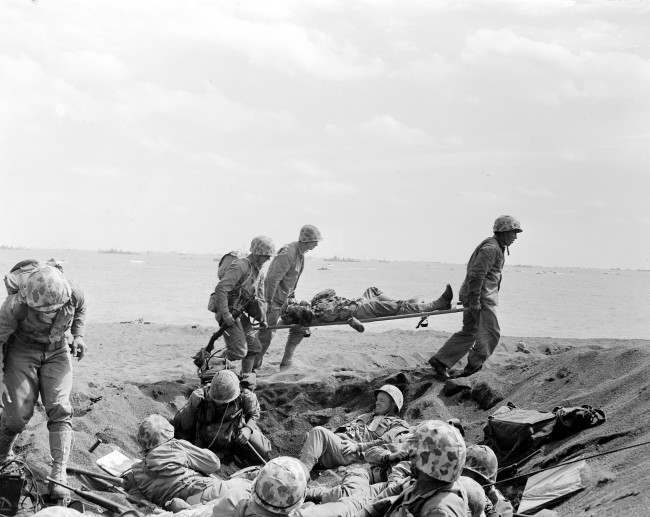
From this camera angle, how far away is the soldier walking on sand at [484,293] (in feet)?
31.2

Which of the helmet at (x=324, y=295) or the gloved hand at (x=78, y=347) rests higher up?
the helmet at (x=324, y=295)

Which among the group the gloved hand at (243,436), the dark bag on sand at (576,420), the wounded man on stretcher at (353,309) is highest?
the wounded man on stretcher at (353,309)

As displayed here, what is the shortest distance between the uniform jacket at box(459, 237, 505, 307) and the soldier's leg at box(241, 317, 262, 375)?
271 cm

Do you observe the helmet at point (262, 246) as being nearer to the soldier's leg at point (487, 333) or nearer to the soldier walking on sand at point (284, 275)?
the soldier walking on sand at point (284, 275)

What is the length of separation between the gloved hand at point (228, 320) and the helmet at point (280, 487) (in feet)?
16.8

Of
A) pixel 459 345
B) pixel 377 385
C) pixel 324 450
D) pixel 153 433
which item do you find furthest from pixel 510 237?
pixel 153 433

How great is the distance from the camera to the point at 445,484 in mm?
4375

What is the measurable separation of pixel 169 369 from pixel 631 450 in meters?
6.94

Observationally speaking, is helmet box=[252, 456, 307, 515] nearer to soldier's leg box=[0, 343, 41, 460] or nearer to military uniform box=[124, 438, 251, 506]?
military uniform box=[124, 438, 251, 506]

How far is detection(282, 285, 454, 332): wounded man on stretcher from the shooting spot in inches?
400

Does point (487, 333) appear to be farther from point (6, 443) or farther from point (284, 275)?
point (6, 443)

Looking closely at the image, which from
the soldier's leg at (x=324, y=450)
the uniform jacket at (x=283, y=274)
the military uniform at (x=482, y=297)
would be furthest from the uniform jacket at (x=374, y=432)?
the uniform jacket at (x=283, y=274)

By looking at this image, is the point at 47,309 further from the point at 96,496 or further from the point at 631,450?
the point at 631,450

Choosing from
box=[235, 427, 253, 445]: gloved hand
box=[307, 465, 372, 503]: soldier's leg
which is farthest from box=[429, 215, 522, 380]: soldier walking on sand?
box=[307, 465, 372, 503]: soldier's leg
